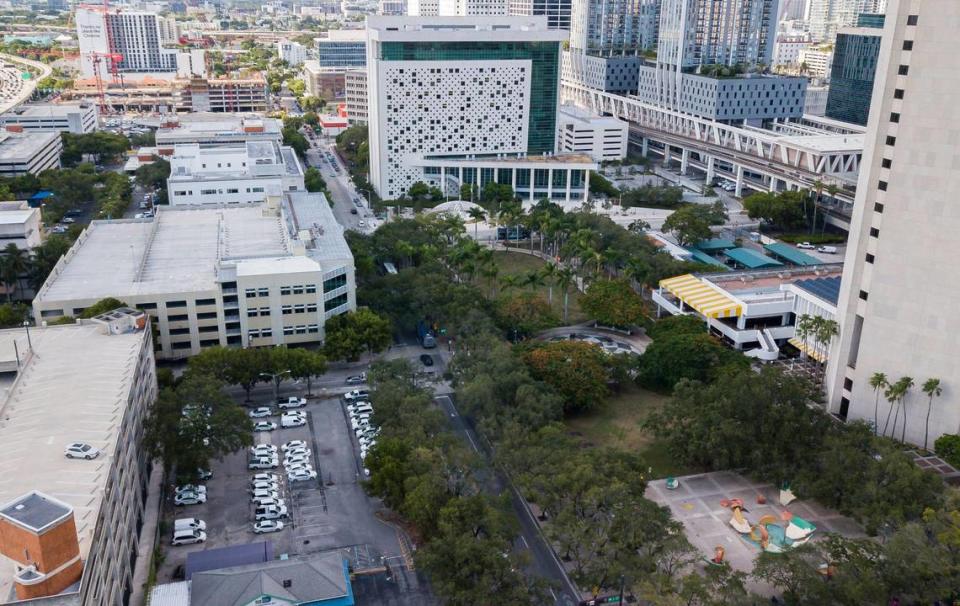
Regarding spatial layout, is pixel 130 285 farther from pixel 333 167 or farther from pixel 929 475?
pixel 333 167

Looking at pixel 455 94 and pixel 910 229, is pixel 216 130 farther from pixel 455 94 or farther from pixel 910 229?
pixel 910 229

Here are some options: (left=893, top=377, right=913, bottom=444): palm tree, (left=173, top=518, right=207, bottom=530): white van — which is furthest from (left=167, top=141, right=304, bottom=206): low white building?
(left=893, top=377, right=913, bottom=444): palm tree

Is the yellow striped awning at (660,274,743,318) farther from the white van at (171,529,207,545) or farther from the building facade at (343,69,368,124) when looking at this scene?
the building facade at (343,69,368,124)

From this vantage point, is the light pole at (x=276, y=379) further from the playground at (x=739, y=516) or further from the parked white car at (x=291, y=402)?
the playground at (x=739, y=516)

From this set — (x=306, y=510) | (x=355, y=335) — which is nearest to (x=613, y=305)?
(x=355, y=335)

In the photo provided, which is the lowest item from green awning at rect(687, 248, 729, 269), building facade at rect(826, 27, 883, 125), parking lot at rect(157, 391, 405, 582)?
parking lot at rect(157, 391, 405, 582)

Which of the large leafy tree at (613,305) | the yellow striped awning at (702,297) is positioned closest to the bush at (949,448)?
the yellow striped awning at (702,297)

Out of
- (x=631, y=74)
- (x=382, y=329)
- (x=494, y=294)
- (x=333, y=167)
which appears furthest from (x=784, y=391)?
(x=631, y=74)
